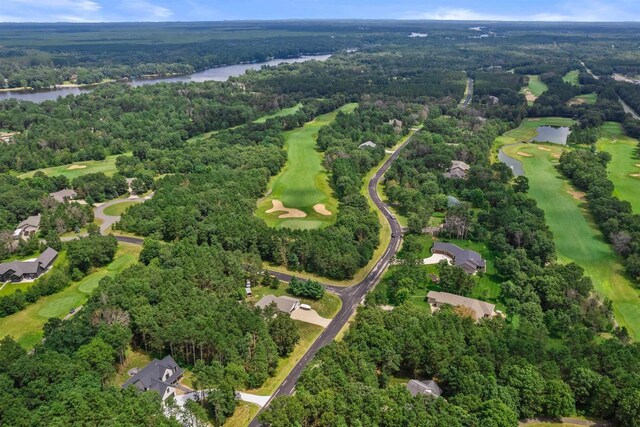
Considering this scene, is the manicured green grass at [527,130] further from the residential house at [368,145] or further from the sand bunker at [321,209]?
the sand bunker at [321,209]

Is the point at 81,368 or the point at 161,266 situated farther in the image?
the point at 161,266

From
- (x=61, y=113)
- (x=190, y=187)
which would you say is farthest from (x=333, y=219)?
(x=61, y=113)

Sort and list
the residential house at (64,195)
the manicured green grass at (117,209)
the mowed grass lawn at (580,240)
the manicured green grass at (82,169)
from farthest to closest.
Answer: the manicured green grass at (82,169) < the residential house at (64,195) < the manicured green grass at (117,209) < the mowed grass lawn at (580,240)

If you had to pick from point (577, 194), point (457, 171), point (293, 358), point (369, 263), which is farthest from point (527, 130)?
point (293, 358)

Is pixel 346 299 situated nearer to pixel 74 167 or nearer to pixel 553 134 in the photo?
pixel 74 167

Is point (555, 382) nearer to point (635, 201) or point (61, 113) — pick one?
point (635, 201)

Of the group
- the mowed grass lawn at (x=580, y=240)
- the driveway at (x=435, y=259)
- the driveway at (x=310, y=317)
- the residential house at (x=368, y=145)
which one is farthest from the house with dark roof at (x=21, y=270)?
the residential house at (x=368, y=145)

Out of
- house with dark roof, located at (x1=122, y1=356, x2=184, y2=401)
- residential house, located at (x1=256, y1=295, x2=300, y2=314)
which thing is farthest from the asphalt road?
house with dark roof, located at (x1=122, y1=356, x2=184, y2=401)
